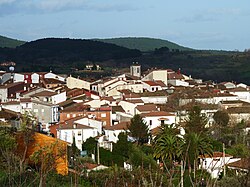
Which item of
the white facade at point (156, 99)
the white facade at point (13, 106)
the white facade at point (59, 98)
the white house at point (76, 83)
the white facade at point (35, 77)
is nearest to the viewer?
the white facade at point (13, 106)

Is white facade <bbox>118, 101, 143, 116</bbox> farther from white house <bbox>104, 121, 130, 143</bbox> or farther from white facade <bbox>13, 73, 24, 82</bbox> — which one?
white facade <bbox>13, 73, 24, 82</bbox>

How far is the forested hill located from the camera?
111m

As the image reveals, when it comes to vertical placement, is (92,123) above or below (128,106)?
below

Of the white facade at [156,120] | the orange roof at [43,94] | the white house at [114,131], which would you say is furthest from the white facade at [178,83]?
the white house at [114,131]

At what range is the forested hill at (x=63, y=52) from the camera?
110938 mm

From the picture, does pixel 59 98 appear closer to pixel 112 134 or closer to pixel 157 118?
pixel 157 118

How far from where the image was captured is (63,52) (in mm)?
125125

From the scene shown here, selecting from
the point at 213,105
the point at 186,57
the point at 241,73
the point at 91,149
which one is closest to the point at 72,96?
the point at 213,105

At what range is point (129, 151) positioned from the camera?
91.1 ft

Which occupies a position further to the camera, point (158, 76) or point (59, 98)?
point (158, 76)

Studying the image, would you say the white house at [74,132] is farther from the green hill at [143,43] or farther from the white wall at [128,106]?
the green hill at [143,43]

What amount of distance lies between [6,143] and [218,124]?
2419 cm

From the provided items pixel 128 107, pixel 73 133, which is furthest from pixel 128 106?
pixel 73 133

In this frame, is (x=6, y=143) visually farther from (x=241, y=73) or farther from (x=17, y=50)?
(x=17, y=50)
